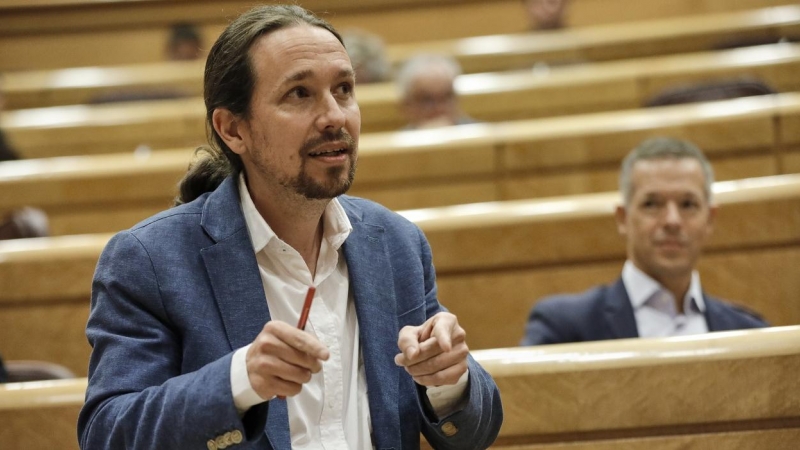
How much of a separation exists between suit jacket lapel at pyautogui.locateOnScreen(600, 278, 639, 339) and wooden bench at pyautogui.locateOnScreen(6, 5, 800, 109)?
1.19 meters

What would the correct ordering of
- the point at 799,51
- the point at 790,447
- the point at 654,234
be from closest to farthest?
the point at 790,447 < the point at 654,234 < the point at 799,51

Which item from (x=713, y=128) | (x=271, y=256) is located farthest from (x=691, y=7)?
(x=271, y=256)

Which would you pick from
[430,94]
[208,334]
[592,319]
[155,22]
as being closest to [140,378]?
[208,334]

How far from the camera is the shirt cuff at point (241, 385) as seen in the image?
0.49m

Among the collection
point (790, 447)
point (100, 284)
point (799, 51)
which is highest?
point (799, 51)

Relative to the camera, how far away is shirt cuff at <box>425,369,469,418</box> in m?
0.57

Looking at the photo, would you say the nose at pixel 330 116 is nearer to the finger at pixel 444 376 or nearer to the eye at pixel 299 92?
the eye at pixel 299 92

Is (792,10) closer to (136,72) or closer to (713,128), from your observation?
(713,128)

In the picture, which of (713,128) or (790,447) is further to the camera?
(713,128)

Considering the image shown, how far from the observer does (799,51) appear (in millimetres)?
1827

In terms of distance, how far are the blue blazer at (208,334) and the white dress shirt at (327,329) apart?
0.01 meters

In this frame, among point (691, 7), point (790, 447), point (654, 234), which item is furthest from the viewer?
point (691, 7)

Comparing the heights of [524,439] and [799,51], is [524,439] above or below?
below

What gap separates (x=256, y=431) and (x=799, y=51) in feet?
5.33
